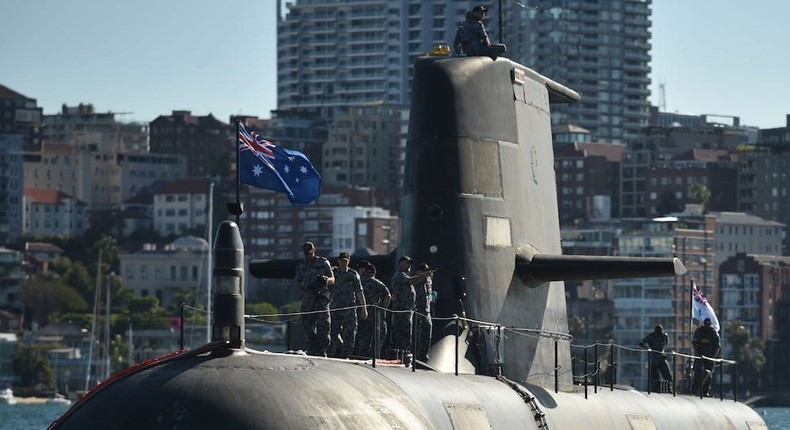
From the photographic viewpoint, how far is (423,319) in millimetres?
24344

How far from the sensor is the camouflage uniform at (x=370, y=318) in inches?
952

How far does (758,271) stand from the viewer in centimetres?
17825

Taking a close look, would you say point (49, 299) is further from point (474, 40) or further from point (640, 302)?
point (474, 40)

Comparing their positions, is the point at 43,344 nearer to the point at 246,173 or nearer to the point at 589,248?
the point at 589,248

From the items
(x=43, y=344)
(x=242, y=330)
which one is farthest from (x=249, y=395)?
(x=43, y=344)

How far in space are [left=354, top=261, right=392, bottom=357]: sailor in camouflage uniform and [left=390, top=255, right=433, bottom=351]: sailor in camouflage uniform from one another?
0.14 m

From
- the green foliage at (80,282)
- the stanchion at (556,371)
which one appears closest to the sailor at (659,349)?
the stanchion at (556,371)

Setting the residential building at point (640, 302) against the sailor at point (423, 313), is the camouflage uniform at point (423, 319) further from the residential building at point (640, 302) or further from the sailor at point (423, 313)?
the residential building at point (640, 302)

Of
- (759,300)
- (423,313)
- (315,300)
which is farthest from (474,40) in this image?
(759,300)

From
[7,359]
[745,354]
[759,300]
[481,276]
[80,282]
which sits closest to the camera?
[481,276]

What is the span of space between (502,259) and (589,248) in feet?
530

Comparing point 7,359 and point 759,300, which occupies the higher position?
point 759,300

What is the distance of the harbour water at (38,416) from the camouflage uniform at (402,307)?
8352 centimetres

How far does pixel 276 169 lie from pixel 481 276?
8.88ft
